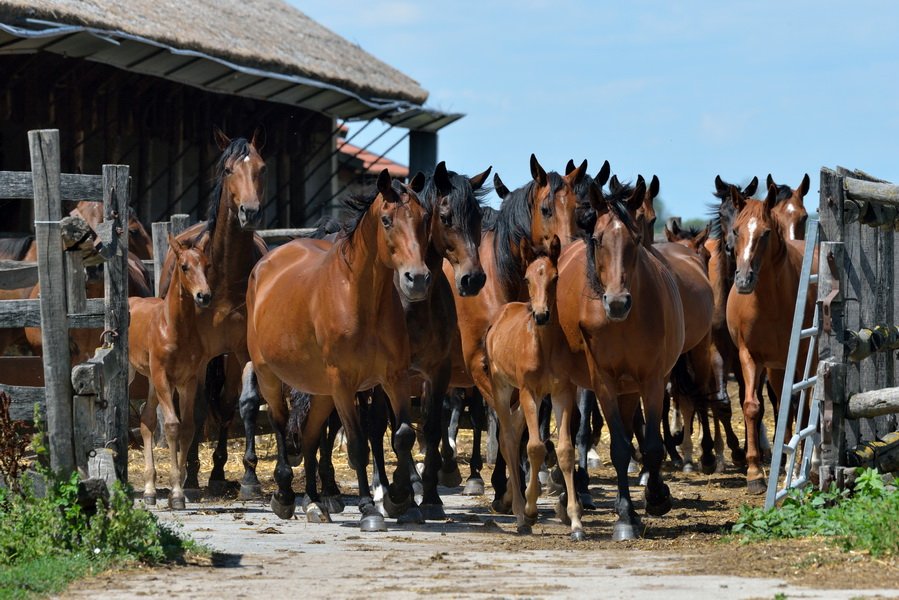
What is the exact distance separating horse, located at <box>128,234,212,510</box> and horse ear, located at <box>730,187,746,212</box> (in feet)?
14.4

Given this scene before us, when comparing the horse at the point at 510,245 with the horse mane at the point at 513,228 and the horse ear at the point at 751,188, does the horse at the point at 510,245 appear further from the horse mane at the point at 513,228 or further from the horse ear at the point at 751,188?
the horse ear at the point at 751,188

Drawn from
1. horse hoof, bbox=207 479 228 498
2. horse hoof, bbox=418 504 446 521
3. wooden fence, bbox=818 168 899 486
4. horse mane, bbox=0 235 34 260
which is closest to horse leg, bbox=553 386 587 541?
horse hoof, bbox=418 504 446 521

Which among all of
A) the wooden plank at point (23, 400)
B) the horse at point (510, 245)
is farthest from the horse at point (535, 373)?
the wooden plank at point (23, 400)

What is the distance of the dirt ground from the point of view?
6.57 metres

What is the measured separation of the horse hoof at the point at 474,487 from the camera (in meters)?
11.8

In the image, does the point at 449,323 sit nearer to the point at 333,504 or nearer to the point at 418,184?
the point at 418,184

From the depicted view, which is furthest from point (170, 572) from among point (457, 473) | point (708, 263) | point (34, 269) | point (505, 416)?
point (708, 263)

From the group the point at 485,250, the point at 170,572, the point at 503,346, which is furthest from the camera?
the point at 485,250

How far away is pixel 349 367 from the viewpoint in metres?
9.54

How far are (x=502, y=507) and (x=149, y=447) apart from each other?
2.89m

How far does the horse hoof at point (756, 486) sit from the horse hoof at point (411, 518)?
3089 millimetres

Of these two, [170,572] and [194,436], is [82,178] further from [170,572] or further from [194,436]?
[194,436]

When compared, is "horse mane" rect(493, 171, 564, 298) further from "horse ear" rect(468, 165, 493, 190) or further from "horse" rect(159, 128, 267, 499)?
"horse" rect(159, 128, 267, 499)

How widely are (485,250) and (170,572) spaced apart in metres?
4.79
